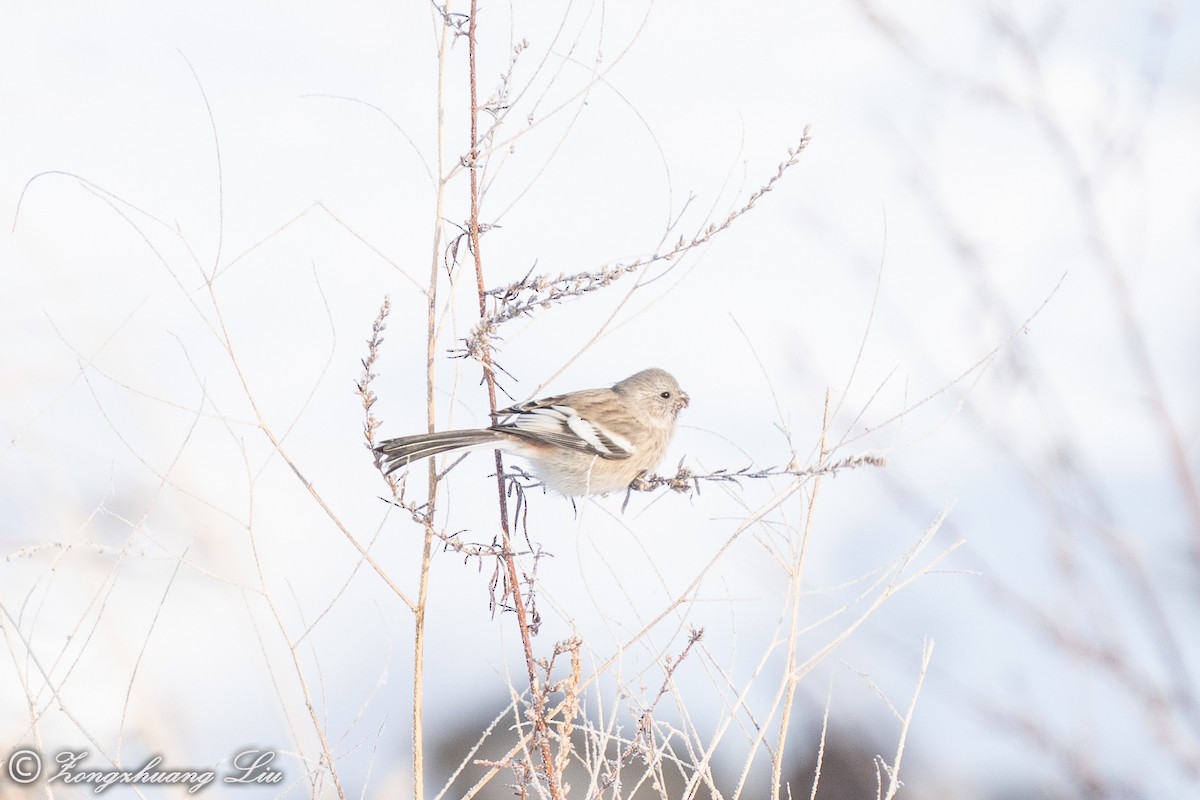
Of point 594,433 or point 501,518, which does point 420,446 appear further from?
point 594,433

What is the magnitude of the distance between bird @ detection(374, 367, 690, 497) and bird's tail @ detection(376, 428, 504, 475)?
3 cm

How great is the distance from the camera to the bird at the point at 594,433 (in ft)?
11.3

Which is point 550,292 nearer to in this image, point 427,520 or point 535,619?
point 427,520

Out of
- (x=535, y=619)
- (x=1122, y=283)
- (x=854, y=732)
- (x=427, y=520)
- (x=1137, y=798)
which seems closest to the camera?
(x=427, y=520)

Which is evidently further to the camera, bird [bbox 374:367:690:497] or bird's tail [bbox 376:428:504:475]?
bird [bbox 374:367:690:497]

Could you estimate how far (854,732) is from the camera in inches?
187

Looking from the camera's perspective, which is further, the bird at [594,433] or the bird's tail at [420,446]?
the bird at [594,433]

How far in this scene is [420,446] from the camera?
8.50 feet

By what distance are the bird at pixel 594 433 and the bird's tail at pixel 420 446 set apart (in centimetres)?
3

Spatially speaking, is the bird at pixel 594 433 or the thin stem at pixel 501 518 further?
the bird at pixel 594 433

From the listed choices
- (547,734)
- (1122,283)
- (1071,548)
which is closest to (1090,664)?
(1071,548)

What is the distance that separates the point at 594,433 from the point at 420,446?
1.37 m

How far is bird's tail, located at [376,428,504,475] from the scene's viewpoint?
2.47m

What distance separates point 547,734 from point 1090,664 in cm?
165
